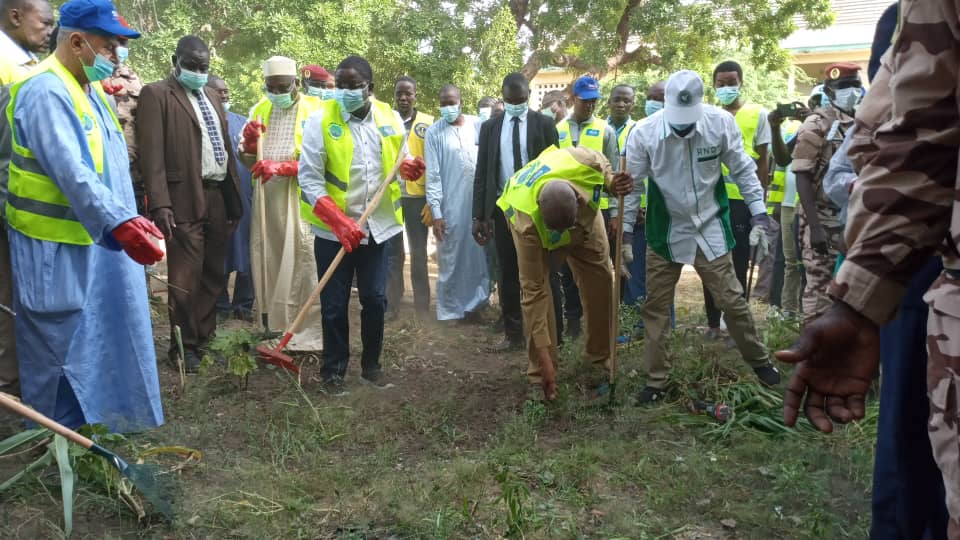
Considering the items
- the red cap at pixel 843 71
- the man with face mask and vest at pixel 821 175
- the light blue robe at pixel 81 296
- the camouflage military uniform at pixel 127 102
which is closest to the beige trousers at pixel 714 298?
the man with face mask and vest at pixel 821 175

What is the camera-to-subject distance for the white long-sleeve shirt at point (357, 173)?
16.1ft

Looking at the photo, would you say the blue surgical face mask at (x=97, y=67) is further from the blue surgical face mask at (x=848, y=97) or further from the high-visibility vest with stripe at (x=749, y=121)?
the high-visibility vest with stripe at (x=749, y=121)

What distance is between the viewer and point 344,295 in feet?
16.5

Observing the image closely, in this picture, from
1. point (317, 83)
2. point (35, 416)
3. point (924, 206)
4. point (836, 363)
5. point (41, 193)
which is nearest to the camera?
point (924, 206)

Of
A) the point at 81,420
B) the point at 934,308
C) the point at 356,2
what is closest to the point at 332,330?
the point at 81,420

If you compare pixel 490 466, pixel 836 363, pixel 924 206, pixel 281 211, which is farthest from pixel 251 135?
pixel 924 206

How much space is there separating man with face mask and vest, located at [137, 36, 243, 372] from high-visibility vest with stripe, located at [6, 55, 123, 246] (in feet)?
4.92

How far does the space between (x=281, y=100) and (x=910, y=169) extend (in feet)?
17.5

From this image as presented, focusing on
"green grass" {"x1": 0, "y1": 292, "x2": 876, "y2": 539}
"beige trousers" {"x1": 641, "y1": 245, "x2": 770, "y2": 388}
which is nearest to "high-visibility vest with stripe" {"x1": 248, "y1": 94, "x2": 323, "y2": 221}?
"green grass" {"x1": 0, "y1": 292, "x2": 876, "y2": 539}

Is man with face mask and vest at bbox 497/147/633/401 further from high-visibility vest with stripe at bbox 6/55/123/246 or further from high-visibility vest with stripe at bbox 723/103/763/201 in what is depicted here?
high-visibility vest with stripe at bbox 6/55/123/246

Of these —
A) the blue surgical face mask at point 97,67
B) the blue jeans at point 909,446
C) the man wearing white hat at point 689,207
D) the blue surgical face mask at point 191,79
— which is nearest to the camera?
the blue jeans at point 909,446

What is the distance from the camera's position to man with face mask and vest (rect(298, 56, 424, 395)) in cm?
492

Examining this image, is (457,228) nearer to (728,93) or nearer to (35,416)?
(728,93)

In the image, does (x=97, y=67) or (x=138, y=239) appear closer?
(x=138, y=239)
